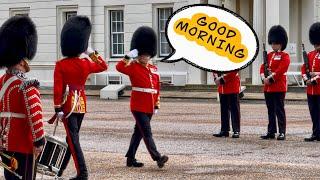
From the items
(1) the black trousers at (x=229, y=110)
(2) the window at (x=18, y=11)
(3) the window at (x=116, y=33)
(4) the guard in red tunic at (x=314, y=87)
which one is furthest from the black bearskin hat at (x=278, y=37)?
(2) the window at (x=18, y=11)

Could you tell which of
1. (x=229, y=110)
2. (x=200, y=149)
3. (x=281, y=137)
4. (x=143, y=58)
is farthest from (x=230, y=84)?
(x=143, y=58)

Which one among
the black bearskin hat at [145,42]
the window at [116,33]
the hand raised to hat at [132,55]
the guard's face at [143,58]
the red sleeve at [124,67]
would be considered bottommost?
the red sleeve at [124,67]

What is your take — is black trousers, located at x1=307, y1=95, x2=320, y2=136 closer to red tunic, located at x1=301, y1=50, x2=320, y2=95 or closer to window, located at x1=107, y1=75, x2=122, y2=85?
red tunic, located at x1=301, y1=50, x2=320, y2=95

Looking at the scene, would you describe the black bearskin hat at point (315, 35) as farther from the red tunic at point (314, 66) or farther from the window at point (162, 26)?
the window at point (162, 26)

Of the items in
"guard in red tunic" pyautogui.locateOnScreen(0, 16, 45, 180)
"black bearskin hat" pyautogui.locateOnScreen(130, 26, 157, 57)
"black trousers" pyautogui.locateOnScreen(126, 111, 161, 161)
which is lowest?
"black trousers" pyautogui.locateOnScreen(126, 111, 161, 161)

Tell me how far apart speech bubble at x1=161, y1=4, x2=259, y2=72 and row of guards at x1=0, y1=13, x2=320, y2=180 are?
84 cm

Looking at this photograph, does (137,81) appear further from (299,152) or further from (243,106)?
(243,106)

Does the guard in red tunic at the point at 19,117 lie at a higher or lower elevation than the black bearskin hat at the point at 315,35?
lower

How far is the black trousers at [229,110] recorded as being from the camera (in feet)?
46.9

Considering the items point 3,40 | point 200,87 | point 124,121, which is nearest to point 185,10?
point 124,121

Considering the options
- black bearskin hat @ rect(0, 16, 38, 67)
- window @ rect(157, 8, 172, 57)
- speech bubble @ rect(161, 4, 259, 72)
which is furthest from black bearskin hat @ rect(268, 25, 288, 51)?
window @ rect(157, 8, 172, 57)

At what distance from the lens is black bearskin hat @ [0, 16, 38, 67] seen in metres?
7.60

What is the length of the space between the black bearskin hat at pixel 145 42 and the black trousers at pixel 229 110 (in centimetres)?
337

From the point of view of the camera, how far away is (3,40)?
25.5ft
